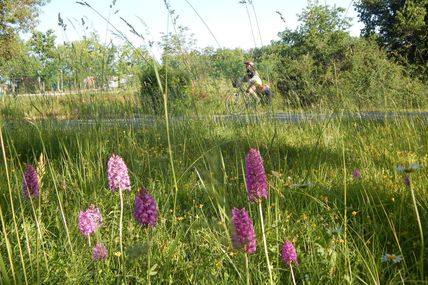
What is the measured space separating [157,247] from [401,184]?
4.71ft

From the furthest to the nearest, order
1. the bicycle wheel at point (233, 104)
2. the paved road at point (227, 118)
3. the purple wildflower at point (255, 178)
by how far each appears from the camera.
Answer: the bicycle wheel at point (233, 104), the paved road at point (227, 118), the purple wildflower at point (255, 178)

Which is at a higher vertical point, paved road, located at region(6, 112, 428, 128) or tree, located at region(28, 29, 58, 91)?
tree, located at region(28, 29, 58, 91)

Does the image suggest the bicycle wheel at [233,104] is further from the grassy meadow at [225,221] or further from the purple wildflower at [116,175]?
the purple wildflower at [116,175]

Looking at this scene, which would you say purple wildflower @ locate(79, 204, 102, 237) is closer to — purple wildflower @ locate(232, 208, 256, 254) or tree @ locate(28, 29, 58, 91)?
purple wildflower @ locate(232, 208, 256, 254)

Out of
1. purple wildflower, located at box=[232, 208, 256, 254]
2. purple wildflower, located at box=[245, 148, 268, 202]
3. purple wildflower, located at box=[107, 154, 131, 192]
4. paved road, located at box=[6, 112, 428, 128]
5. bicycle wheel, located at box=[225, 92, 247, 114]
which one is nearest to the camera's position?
purple wildflower, located at box=[232, 208, 256, 254]

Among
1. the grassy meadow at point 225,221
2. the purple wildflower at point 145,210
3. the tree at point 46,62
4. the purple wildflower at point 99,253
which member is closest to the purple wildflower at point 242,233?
the grassy meadow at point 225,221

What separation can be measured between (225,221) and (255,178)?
52 centimetres

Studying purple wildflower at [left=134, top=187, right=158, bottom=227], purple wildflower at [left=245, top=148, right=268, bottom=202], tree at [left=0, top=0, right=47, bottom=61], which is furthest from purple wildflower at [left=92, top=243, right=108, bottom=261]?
tree at [left=0, top=0, right=47, bottom=61]

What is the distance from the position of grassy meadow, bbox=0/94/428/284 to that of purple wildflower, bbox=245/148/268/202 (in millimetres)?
73

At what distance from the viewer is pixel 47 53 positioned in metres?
4.45

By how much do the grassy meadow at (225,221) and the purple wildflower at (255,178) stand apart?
73 millimetres

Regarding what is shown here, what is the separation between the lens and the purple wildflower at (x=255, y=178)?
1058 mm

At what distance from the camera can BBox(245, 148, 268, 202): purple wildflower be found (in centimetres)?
106

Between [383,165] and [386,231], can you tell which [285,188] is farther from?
[383,165]
